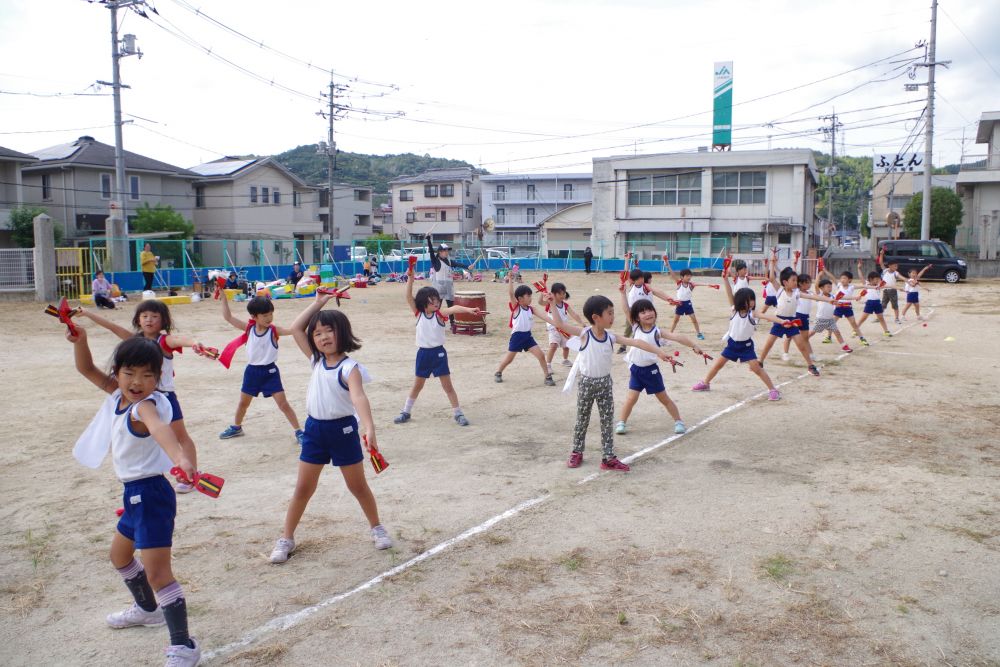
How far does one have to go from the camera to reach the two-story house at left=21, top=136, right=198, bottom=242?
36969 mm

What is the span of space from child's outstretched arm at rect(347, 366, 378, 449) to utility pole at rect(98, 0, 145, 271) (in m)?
26.1

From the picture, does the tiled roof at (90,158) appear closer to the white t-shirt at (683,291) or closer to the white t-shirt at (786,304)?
the white t-shirt at (683,291)

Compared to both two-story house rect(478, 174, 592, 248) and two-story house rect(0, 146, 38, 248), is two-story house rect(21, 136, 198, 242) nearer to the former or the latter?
two-story house rect(0, 146, 38, 248)

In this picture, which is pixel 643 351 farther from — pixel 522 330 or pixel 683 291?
pixel 683 291

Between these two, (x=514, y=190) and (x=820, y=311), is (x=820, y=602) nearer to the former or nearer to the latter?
(x=820, y=311)

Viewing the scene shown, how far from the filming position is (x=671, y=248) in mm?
43281

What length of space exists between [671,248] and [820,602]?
4043cm

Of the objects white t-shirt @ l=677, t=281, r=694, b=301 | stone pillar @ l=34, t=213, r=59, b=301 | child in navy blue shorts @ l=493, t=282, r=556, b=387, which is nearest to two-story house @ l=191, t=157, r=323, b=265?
stone pillar @ l=34, t=213, r=59, b=301

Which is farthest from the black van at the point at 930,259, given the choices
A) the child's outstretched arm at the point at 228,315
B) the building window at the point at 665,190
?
the child's outstretched arm at the point at 228,315

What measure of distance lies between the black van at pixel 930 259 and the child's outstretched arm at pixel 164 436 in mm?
32652

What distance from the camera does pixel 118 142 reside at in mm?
27641

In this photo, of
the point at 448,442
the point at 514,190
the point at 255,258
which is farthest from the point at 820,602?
the point at 514,190

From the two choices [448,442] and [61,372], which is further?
[61,372]

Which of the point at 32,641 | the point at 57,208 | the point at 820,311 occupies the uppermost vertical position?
the point at 57,208
